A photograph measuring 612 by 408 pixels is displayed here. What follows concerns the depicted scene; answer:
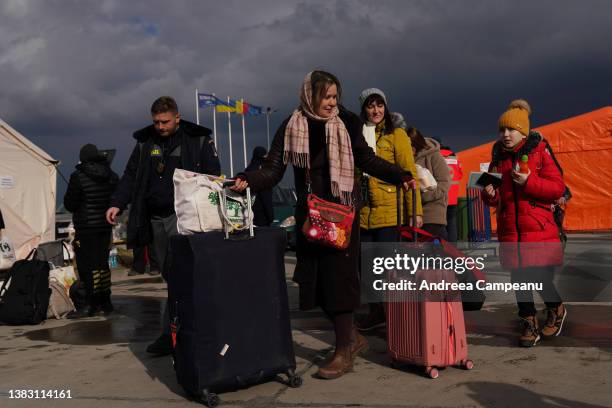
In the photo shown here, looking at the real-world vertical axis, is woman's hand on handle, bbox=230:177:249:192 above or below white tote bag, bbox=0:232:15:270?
above

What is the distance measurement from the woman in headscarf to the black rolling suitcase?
1.08 ft

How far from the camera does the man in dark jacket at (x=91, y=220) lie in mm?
7453

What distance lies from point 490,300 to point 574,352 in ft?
8.05

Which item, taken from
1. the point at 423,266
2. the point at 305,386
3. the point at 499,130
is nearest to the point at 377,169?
the point at 423,266

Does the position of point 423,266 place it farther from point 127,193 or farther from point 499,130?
point 127,193

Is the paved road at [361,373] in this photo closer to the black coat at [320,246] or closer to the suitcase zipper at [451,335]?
the suitcase zipper at [451,335]

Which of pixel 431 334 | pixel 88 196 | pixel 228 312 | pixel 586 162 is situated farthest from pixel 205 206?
pixel 586 162

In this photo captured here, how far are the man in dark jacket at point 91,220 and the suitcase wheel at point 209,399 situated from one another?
13.5 ft

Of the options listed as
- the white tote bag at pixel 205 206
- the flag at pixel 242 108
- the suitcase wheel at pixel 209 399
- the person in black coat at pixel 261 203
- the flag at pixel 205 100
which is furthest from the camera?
the flag at pixel 242 108

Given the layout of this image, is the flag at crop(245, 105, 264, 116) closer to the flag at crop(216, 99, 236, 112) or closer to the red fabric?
the flag at crop(216, 99, 236, 112)

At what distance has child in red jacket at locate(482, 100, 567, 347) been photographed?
4.87 meters

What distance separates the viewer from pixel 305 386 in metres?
4.07

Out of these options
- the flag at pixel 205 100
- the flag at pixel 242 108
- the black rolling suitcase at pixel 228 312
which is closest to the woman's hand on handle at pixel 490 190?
the black rolling suitcase at pixel 228 312

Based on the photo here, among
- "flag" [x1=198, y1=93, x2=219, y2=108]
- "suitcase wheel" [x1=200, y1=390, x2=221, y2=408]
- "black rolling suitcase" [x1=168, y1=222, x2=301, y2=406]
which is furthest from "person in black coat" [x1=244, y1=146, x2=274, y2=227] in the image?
"flag" [x1=198, y1=93, x2=219, y2=108]
